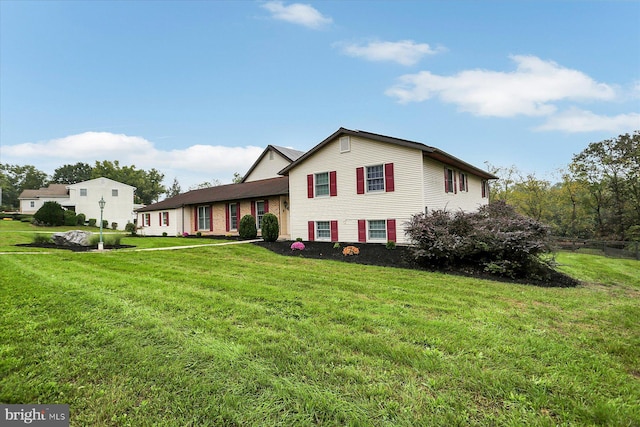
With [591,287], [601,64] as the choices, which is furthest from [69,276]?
[601,64]

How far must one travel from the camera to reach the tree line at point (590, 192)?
2691 cm

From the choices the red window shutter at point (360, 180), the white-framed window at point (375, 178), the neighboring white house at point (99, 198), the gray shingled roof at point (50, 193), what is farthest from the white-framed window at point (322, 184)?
the gray shingled roof at point (50, 193)

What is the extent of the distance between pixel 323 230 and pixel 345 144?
14.7ft

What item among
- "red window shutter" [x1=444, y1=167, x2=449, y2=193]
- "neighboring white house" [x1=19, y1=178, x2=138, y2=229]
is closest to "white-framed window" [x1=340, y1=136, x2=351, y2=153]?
"red window shutter" [x1=444, y1=167, x2=449, y2=193]

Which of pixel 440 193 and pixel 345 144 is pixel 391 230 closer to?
pixel 440 193

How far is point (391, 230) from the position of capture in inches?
520

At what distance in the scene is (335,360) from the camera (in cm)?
283

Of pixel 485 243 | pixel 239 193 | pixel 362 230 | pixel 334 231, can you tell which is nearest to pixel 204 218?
pixel 239 193

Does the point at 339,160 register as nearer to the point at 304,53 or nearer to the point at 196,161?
the point at 304,53

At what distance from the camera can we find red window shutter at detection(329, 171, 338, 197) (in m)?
14.9

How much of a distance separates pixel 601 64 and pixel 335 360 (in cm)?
1829

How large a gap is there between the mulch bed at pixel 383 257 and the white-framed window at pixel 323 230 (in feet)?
2.59

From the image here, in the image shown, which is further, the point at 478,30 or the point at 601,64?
the point at 601,64

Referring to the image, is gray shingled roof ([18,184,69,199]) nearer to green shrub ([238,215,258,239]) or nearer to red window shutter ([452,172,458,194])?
green shrub ([238,215,258,239])
